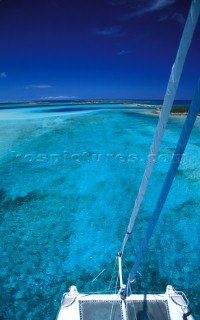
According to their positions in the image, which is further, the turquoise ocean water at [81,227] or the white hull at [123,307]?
the turquoise ocean water at [81,227]

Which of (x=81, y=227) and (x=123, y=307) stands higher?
(x=123, y=307)

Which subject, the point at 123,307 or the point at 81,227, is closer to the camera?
the point at 123,307

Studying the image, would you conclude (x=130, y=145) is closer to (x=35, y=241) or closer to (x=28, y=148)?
(x=28, y=148)

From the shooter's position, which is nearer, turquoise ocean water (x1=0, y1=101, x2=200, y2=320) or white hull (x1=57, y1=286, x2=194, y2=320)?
white hull (x1=57, y1=286, x2=194, y2=320)

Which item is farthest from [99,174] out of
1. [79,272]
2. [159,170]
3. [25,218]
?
[79,272]
